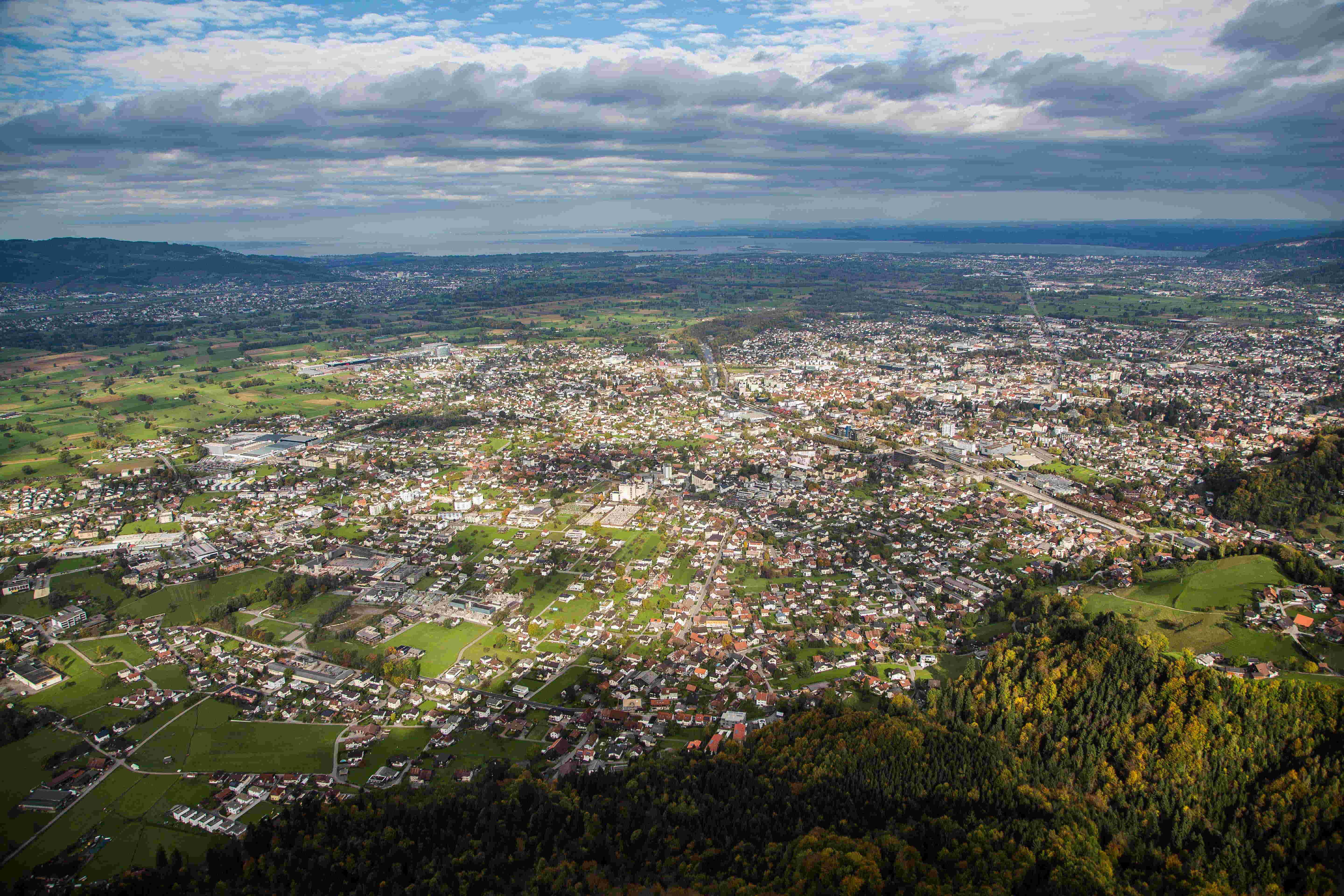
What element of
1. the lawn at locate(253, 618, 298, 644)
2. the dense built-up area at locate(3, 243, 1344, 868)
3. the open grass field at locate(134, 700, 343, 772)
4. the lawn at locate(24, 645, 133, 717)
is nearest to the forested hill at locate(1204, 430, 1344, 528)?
the dense built-up area at locate(3, 243, 1344, 868)

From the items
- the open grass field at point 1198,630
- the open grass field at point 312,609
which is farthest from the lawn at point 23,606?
the open grass field at point 1198,630

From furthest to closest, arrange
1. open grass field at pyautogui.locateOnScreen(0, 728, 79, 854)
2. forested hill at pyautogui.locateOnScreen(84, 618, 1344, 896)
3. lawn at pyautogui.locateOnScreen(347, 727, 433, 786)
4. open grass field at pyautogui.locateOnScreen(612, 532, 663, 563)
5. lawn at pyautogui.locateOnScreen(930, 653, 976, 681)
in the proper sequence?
open grass field at pyautogui.locateOnScreen(612, 532, 663, 563), lawn at pyautogui.locateOnScreen(930, 653, 976, 681), lawn at pyautogui.locateOnScreen(347, 727, 433, 786), open grass field at pyautogui.locateOnScreen(0, 728, 79, 854), forested hill at pyautogui.locateOnScreen(84, 618, 1344, 896)

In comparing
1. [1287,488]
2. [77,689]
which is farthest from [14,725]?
[1287,488]

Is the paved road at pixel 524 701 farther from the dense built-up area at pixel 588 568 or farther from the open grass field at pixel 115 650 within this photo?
the open grass field at pixel 115 650

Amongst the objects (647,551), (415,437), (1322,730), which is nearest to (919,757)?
(1322,730)

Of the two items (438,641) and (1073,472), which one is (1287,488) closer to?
(1073,472)

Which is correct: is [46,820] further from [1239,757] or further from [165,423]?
[165,423]

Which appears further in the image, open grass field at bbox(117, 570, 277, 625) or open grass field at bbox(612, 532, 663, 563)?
open grass field at bbox(612, 532, 663, 563)

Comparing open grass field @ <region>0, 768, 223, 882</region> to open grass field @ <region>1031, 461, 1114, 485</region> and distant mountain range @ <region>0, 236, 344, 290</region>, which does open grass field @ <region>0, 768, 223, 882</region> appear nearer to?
open grass field @ <region>1031, 461, 1114, 485</region>
